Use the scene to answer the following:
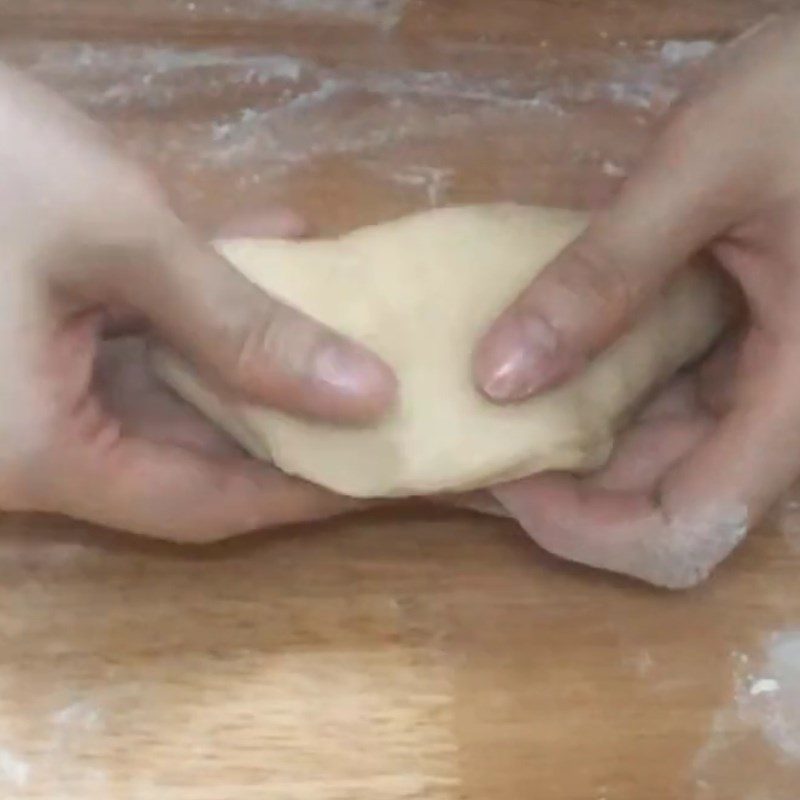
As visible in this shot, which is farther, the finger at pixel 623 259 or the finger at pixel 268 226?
the finger at pixel 268 226

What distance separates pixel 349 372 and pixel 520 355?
3.6 inches

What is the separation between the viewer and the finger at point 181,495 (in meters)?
0.77

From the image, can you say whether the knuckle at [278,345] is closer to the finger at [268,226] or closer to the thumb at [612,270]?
the thumb at [612,270]

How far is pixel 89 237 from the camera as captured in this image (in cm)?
71

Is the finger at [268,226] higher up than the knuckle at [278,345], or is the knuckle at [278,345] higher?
the knuckle at [278,345]

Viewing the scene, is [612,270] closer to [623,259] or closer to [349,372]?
[623,259]

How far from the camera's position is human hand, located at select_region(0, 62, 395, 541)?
0.70m

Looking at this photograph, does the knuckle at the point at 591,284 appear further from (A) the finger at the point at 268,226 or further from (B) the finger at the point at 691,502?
(A) the finger at the point at 268,226

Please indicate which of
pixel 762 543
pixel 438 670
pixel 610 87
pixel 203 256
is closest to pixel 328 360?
pixel 203 256

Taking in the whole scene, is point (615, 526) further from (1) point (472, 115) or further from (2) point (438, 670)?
(1) point (472, 115)

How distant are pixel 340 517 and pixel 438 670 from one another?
113mm

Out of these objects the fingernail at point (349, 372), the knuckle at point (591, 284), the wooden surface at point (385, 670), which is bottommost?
→ the wooden surface at point (385, 670)

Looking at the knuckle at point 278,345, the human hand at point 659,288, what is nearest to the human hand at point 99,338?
the knuckle at point 278,345

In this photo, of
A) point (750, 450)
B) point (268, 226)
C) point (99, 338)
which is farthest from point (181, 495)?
point (750, 450)
